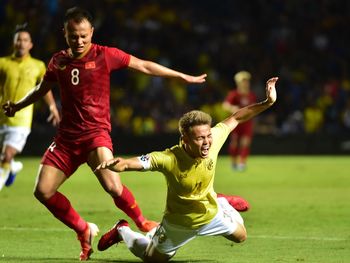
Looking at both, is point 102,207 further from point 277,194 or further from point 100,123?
point 100,123

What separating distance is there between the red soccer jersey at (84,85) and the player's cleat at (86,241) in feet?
2.85

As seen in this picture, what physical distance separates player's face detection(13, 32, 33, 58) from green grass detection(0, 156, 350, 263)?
2109mm

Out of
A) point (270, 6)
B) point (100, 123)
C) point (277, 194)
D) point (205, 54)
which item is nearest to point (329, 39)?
point (270, 6)

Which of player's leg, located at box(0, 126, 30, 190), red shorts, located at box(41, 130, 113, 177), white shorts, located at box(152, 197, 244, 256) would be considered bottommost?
player's leg, located at box(0, 126, 30, 190)

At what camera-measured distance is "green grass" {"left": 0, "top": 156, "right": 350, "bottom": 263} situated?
8.07 meters

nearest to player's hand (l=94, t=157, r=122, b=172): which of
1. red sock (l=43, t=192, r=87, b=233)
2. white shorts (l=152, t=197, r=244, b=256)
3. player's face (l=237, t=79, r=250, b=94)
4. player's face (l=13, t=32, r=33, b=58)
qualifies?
white shorts (l=152, t=197, r=244, b=256)

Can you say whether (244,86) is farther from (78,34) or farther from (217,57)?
(78,34)

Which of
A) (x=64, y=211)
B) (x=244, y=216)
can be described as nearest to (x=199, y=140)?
(x=64, y=211)

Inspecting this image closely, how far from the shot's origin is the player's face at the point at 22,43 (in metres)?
11.9

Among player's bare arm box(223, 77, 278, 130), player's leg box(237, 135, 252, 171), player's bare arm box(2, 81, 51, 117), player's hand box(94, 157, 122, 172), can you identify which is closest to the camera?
player's hand box(94, 157, 122, 172)

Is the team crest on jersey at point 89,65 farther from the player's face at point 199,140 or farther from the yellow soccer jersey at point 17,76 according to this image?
the yellow soccer jersey at point 17,76

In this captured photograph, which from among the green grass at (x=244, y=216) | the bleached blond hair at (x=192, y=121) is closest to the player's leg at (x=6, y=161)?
the green grass at (x=244, y=216)

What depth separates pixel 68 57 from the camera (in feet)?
26.7

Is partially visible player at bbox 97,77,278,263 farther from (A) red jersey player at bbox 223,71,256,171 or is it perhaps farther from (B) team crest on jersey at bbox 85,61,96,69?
(A) red jersey player at bbox 223,71,256,171
